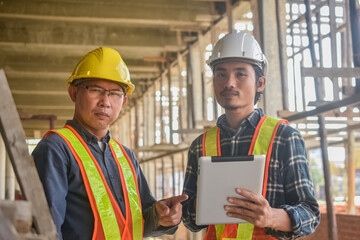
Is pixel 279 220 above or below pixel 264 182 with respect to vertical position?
below

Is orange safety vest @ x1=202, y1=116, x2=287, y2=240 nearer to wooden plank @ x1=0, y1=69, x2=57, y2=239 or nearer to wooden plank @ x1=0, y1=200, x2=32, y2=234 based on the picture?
wooden plank @ x1=0, y1=69, x2=57, y2=239

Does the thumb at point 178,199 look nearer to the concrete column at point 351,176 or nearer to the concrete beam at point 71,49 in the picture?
the concrete column at point 351,176

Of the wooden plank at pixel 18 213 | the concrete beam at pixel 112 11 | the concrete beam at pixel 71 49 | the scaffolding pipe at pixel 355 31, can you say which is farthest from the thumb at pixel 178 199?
the concrete beam at pixel 71 49

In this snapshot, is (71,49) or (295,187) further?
(71,49)

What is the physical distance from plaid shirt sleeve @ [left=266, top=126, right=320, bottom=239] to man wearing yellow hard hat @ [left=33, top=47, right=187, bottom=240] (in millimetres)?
641

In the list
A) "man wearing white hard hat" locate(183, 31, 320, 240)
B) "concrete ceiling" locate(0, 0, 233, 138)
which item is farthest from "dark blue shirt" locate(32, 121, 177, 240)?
"concrete ceiling" locate(0, 0, 233, 138)

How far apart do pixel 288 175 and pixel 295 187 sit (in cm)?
8

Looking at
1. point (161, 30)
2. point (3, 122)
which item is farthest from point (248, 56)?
point (161, 30)

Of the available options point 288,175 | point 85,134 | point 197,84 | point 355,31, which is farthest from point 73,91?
point 197,84

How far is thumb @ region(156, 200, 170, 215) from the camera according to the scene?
3281 mm

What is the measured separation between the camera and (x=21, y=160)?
1965 mm

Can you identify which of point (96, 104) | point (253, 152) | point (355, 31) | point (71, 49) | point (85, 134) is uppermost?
point (71, 49)

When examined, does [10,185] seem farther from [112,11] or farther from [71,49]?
[112,11]

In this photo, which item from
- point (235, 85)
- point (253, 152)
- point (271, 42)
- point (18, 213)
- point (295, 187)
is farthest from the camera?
point (271, 42)
